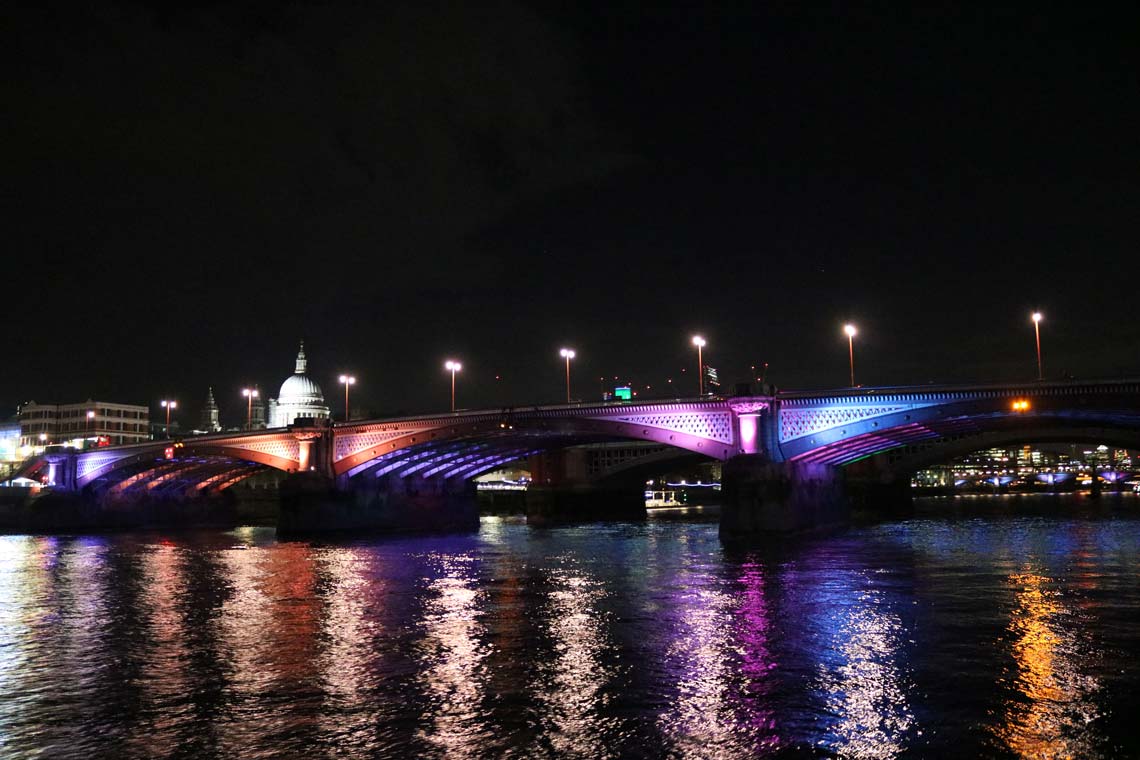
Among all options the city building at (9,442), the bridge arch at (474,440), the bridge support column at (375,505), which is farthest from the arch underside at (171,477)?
the city building at (9,442)

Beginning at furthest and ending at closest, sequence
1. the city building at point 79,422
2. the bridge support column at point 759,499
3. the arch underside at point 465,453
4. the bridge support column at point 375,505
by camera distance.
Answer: the city building at point 79,422 < the bridge support column at point 375,505 < the arch underside at point 465,453 < the bridge support column at point 759,499

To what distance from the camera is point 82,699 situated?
15.8 meters

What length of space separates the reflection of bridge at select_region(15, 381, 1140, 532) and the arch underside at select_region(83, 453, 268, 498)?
0.48 ft

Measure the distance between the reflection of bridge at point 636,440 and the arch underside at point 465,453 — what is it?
0.59 ft

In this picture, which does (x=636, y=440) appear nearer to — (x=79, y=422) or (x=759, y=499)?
(x=759, y=499)

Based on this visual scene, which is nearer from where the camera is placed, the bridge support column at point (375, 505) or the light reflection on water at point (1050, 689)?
the light reflection on water at point (1050, 689)

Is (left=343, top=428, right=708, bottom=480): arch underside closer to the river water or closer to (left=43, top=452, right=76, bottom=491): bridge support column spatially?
the river water

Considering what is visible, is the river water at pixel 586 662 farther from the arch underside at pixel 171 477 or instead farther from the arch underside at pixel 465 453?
the arch underside at pixel 171 477

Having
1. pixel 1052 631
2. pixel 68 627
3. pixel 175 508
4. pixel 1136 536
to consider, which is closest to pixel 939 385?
pixel 1136 536

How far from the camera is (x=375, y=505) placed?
239ft

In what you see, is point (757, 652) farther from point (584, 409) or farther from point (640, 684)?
point (584, 409)

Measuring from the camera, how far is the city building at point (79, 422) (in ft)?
548

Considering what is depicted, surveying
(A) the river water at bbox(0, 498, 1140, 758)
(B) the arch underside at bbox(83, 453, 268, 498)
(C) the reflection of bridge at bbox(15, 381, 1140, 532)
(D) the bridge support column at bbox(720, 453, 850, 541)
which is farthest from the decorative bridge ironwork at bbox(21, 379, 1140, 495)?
(A) the river water at bbox(0, 498, 1140, 758)

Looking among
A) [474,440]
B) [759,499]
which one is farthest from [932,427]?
[474,440]
